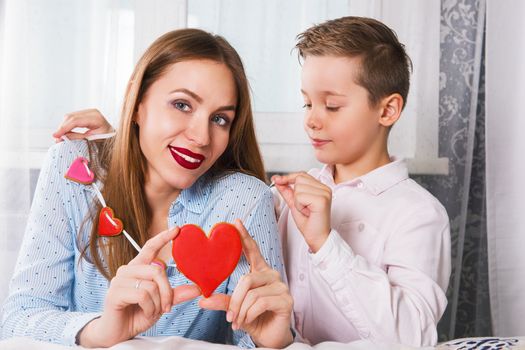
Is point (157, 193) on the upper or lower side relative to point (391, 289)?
upper

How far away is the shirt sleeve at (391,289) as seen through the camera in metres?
1.32

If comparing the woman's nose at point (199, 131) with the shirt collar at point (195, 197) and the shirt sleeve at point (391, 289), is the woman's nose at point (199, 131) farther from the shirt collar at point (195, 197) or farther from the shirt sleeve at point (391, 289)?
the shirt sleeve at point (391, 289)

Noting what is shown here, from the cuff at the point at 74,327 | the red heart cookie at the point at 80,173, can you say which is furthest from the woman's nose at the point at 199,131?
the cuff at the point at 74,327

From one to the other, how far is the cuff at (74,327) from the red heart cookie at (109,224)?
22 centimetres

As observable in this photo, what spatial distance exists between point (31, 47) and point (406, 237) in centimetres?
160

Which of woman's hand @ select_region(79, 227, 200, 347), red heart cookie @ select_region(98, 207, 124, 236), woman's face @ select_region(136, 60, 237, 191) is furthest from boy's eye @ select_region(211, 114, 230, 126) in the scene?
woman's hand @ select_region(79, 227, 200, 347)

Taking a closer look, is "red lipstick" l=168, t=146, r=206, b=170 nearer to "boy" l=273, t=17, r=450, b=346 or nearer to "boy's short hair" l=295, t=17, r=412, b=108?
"boy" l=273, t=17, r=450, b=346

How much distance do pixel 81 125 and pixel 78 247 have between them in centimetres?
30

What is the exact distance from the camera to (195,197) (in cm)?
149

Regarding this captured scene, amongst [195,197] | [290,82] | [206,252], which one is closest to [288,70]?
[290,82]

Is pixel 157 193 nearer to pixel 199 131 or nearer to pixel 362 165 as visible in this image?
pixel 199 131

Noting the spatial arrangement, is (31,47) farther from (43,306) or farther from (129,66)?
(43,306)

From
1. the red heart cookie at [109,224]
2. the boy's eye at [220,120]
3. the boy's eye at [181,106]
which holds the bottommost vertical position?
the red heart cookie at [109,224]

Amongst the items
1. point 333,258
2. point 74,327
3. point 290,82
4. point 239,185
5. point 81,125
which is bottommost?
point 74,327
